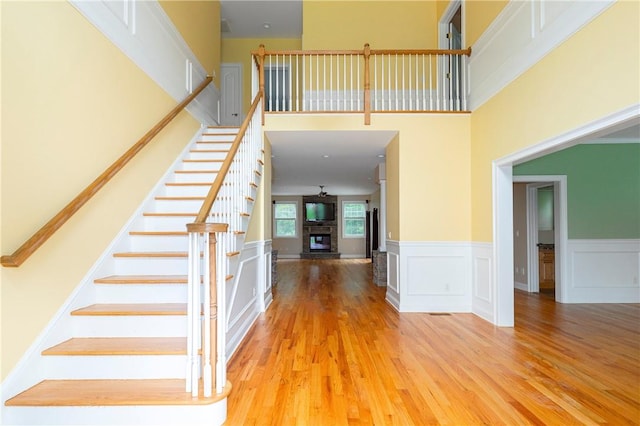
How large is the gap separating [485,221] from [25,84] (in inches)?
177

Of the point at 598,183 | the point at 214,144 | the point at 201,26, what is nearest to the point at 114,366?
the point at 214,144

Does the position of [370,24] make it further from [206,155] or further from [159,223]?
[159,223]

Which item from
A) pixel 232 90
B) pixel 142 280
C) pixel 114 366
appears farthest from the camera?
pixel 232 90

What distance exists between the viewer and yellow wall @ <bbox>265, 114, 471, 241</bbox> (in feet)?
15.2

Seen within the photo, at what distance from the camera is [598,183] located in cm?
534

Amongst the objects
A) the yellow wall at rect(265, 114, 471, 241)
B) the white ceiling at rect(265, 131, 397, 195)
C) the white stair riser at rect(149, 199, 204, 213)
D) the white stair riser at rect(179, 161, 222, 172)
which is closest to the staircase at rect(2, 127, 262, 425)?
the white stair riser at rect(149, 199, 204, 213)

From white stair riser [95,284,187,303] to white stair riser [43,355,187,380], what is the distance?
57cm

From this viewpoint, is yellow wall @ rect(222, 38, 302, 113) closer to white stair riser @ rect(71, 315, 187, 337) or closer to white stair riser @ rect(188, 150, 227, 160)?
white stair riser @ rect(188, 150, 227, 160)

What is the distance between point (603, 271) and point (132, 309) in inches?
252

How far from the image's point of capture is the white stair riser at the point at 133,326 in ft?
7.77

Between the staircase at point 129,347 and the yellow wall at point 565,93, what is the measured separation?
299 centimetres

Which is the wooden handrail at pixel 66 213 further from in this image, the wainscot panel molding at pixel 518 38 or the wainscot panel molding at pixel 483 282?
the wainscot panel molding at pixel 483 282

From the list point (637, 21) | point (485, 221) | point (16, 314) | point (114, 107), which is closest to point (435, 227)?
point (485, 221)

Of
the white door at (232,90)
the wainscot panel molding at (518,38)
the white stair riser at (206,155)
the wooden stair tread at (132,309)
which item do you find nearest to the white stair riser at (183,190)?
the white stair riser at (206,155)
